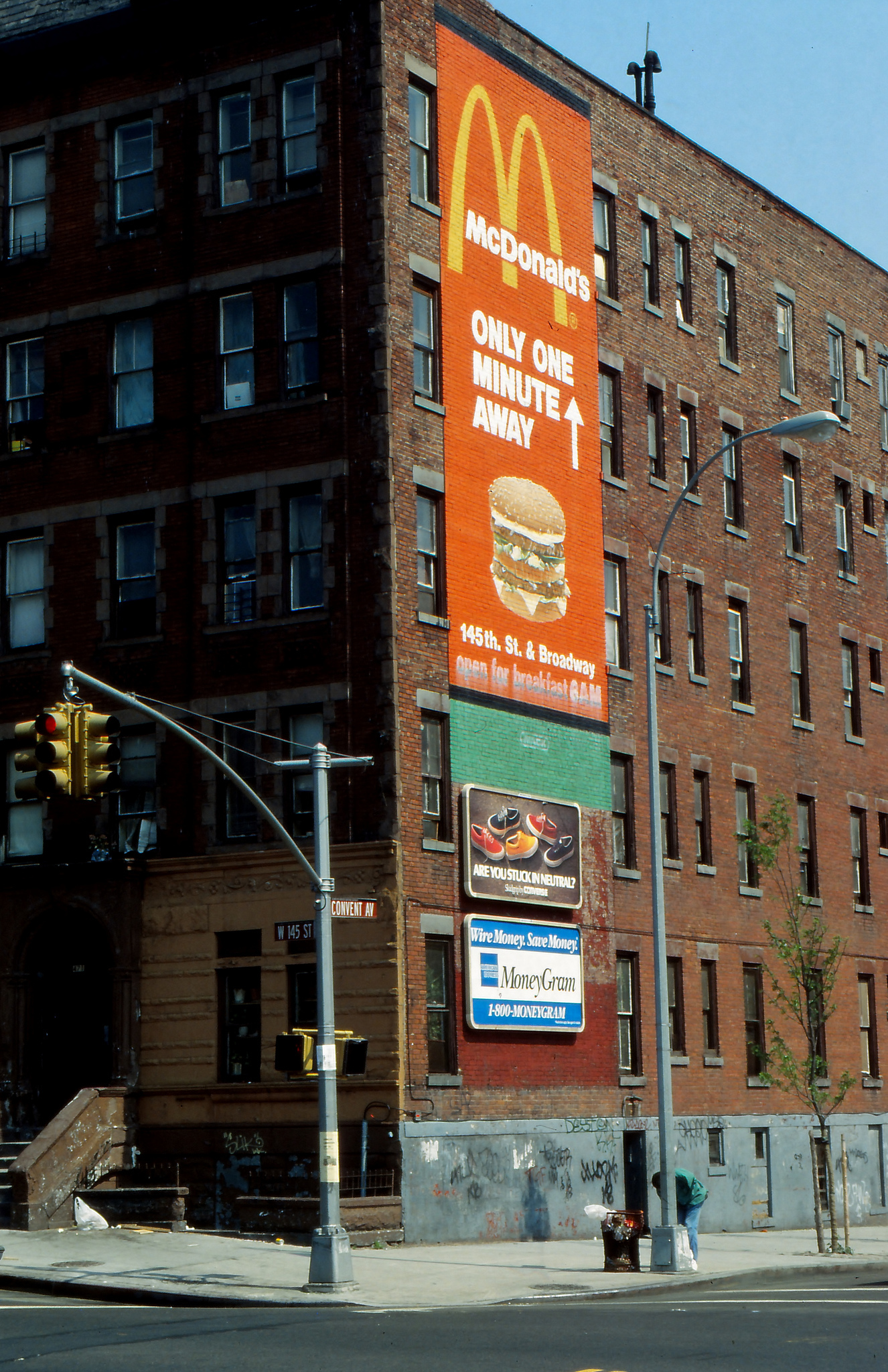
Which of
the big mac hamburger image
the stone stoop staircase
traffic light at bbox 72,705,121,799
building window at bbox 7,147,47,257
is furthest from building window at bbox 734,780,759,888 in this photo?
traffic light at bbox 72,705,121,799

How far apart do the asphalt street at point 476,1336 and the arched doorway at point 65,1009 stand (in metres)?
10.4

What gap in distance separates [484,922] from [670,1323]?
46.8ft

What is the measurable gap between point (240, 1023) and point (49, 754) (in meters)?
14.5

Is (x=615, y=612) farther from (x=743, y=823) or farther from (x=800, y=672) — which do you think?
(x=800, y=672)

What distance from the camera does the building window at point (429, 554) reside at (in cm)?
3309

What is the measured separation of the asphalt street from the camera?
617 inches

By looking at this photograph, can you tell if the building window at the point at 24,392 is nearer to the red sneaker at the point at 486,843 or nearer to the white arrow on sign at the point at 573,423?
the white arrow on sign at the point at 573,423

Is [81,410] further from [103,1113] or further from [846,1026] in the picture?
[846,1026]

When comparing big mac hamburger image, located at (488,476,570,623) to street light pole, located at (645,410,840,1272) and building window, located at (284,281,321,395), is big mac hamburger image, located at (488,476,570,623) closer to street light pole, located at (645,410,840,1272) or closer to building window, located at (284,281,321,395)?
building window, located at (284,281,321,395)

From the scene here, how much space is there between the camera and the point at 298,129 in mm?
34281

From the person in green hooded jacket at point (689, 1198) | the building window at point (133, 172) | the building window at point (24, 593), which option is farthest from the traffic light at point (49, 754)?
the building window at point (133, 172)

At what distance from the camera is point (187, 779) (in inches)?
1309

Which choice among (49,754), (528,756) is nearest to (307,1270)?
(49,754)

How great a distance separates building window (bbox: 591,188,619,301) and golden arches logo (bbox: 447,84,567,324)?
6.85 ft
